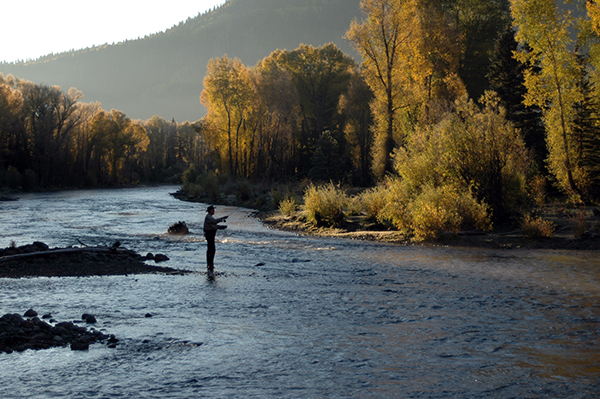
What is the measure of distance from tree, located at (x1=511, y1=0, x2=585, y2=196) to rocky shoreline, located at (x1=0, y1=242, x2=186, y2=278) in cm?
2137

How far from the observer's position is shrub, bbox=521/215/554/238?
18797 millimetres

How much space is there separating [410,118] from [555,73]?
14.4 m

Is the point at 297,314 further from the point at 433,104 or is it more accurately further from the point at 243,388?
the point at 433,104

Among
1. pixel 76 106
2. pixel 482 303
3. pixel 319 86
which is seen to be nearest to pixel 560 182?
pixel 482 303

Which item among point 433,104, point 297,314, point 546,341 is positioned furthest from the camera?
point 433,104

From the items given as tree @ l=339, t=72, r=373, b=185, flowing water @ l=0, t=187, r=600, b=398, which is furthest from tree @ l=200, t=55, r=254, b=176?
flowing water @ l=0, t=187, r=600, b=398

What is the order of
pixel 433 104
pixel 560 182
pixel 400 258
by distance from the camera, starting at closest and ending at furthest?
pixel 400 258
pixel 560 182
pixel 433 104

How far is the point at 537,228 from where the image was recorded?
18906mm

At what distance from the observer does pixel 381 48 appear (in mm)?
36438

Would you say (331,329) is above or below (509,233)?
below

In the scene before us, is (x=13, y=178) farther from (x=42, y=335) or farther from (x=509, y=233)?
(x=42, y=335)

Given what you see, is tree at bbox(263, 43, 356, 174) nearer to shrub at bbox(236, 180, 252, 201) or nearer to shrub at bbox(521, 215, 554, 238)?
shrub at bbox(236, 180, 252, 201)

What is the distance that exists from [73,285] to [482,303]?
389 inches

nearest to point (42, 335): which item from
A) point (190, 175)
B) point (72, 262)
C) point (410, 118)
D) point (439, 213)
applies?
point (72, 262)
